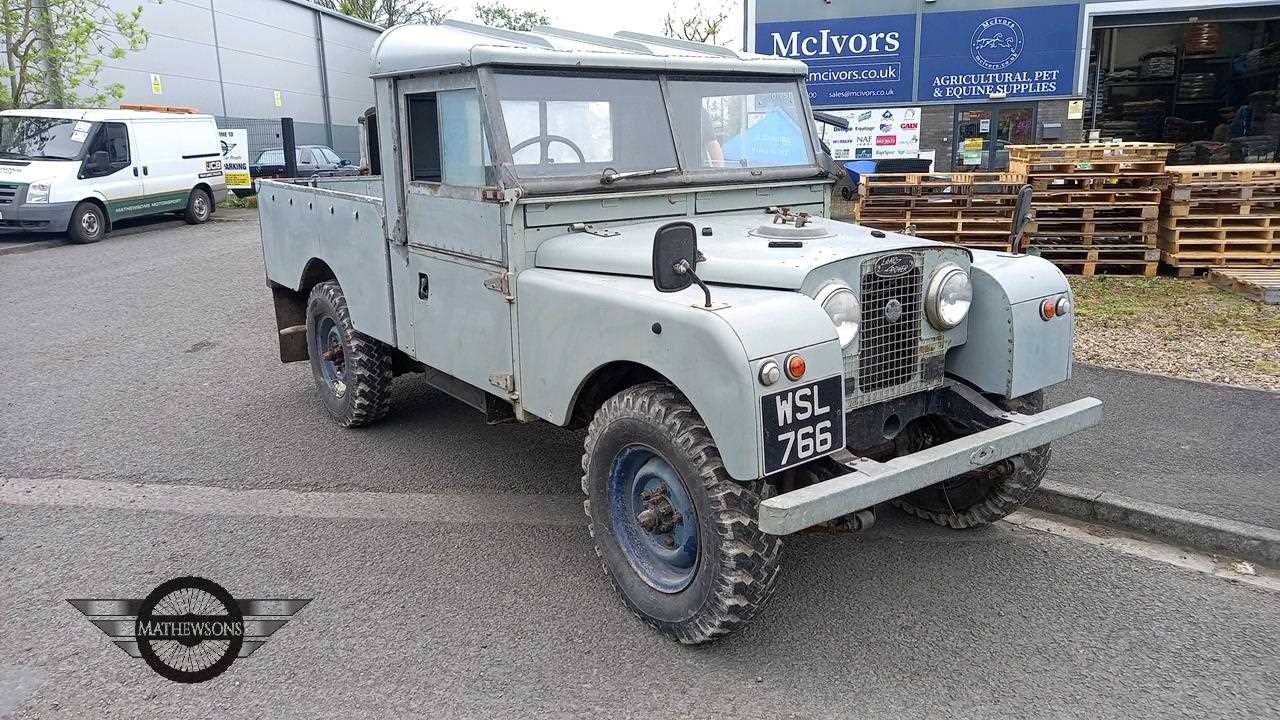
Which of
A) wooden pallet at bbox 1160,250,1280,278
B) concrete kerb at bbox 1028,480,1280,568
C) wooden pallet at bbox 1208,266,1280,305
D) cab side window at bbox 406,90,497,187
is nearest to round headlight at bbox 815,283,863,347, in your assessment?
cab side window at bbox 406,90,497,187

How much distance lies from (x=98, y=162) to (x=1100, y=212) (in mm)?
15336

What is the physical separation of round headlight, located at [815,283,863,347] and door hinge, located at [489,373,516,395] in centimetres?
160

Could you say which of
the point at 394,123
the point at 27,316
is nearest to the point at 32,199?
the point at 27,316

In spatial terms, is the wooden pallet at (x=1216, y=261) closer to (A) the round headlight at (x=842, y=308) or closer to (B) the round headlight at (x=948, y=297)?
(B) the round headlight at (x=948, y=297)

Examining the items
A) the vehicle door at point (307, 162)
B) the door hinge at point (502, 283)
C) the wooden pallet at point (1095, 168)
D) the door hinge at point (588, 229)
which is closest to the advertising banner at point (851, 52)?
the wooden pallet at point (1095, 168)

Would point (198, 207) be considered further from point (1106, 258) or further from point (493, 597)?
point (493, 597)

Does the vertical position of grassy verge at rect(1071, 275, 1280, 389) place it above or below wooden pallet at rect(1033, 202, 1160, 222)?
below

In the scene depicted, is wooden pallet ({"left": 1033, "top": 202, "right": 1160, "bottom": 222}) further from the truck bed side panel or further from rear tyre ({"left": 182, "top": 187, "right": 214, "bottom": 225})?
rear tyre ({"left": 182, "top": 187, "right": 214, "bottom": 225})

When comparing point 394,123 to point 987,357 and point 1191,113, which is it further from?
point 1191,113

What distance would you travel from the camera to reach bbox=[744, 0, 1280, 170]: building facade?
18.2m

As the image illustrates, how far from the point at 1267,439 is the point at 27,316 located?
1132cm

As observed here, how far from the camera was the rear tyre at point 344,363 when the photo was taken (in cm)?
609

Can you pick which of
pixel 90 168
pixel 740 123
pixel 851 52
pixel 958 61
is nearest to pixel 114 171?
pixel 90 168

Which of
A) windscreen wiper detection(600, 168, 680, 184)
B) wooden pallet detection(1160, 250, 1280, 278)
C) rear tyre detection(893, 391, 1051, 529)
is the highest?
windscreen wiper detection(600, 168, 680, 184)
